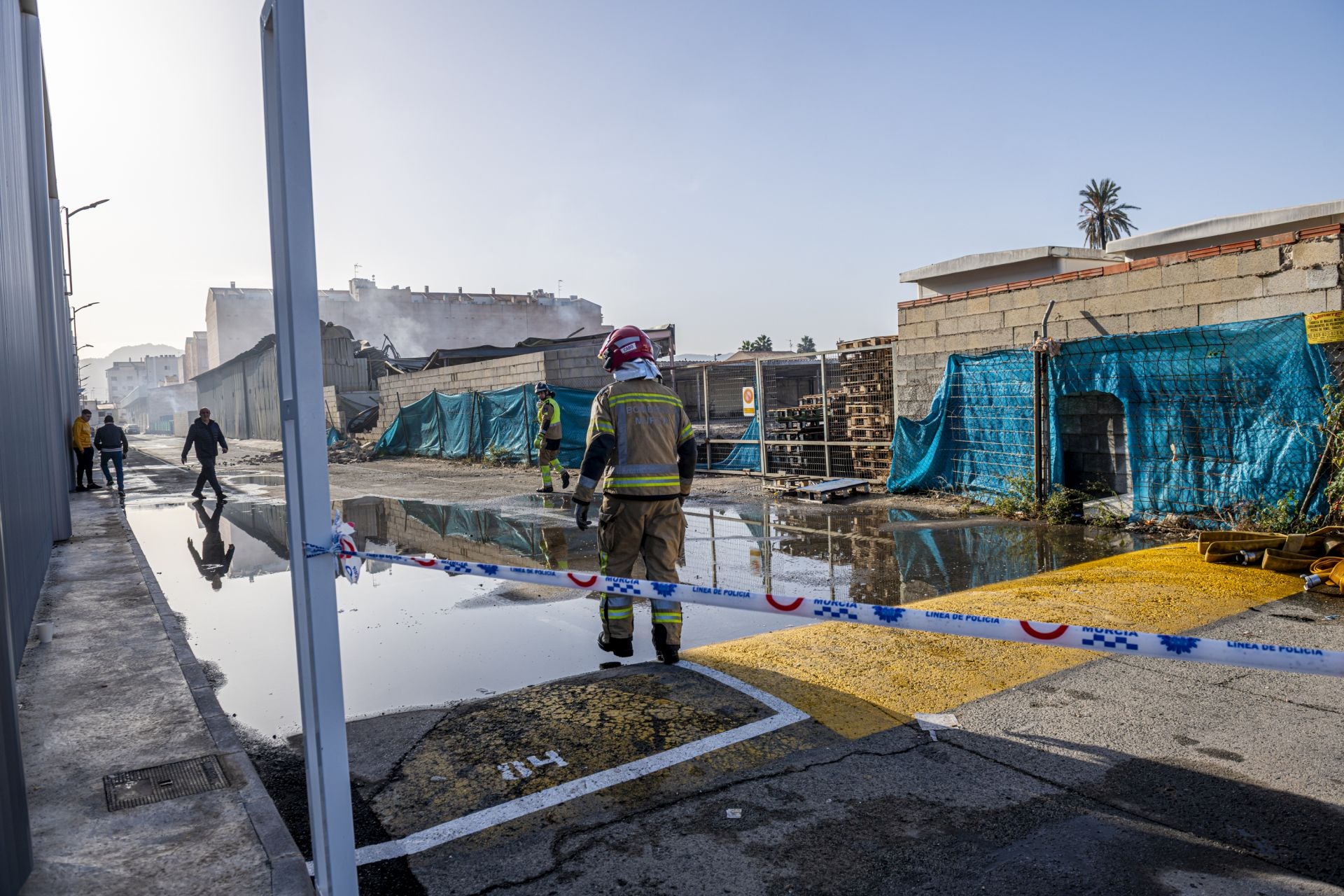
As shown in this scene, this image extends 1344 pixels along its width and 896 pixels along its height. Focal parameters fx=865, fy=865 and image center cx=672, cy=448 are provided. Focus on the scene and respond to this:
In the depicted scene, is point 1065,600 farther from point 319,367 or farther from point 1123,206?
point 1123,206

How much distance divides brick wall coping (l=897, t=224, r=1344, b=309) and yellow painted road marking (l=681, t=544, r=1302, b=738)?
139 inches

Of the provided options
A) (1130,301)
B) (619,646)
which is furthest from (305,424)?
(1130,301)

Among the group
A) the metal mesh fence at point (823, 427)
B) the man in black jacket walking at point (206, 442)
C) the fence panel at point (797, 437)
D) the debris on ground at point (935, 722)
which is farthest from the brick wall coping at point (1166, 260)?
the man in black jacket walking at point (206, 442)

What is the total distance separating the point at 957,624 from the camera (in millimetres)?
2398

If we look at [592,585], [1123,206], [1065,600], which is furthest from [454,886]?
[1123,206]

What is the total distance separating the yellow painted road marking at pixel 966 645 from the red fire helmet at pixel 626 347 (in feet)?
6.19

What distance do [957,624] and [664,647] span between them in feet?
9.66

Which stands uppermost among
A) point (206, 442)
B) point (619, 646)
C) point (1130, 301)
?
point (1130, 301)

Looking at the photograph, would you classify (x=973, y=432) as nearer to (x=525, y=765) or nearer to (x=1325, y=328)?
(x=1325, y=328)

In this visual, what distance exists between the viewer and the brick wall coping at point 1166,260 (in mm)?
8344

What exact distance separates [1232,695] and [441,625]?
521 cm

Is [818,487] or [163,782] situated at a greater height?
[818,487]

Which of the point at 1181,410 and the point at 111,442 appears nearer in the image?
the point at 1181,410

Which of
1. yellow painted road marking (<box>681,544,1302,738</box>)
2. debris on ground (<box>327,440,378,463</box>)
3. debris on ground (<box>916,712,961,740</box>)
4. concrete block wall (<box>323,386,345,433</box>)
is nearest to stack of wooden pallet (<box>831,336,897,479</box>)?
yellow painted road marking (<box>681,544,1302,738</box>)
